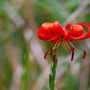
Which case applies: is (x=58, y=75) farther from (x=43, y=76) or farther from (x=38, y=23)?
(x=38, y=23)

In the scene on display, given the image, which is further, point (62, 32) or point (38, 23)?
point (38, 23)

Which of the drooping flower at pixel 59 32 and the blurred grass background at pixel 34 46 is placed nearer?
the drooping flower at pixel 59 32

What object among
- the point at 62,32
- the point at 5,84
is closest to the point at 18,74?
the point at 5,84

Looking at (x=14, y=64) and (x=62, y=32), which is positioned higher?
(x=62, y=32)

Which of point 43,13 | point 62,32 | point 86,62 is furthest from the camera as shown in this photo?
point 43,13

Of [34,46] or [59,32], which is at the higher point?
[59,32]

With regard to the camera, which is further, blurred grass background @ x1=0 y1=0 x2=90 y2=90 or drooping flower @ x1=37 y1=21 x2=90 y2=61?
blurred grass background @ x1=0 y1=0 x2=90 y2=90

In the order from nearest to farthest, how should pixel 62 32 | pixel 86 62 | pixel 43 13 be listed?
1. pixel 62 32
2. pixel 86 62
3. pixel 43 13

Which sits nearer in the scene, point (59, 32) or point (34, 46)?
A: point (59, 32)
